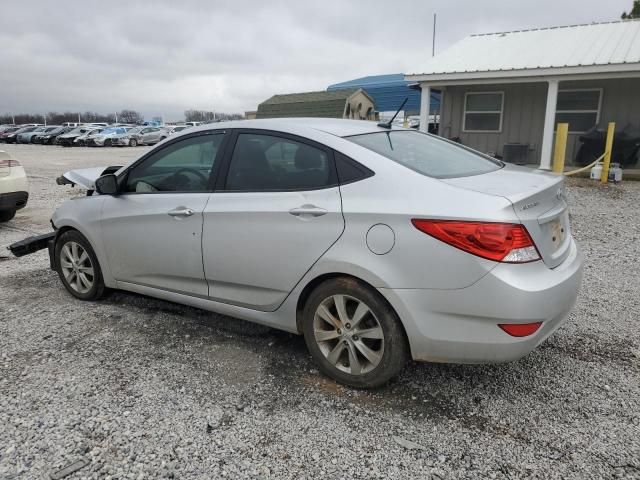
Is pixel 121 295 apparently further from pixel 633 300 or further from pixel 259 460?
pixel 633 300

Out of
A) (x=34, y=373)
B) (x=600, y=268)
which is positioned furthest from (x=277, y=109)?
(x=34, y=373)

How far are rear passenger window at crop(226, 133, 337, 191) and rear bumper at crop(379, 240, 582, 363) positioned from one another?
84 cm

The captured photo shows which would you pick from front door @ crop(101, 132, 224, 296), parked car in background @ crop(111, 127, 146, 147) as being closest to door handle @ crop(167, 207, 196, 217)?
front door @ crop(101, 132, 224, 296)

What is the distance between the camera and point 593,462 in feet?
7.88

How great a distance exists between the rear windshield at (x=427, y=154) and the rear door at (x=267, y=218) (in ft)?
1.19

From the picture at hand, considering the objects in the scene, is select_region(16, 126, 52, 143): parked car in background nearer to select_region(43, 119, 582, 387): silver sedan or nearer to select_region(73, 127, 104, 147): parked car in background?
select_region(73, 127, 104, 147): parked car in background

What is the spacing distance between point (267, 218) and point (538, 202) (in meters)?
1.56

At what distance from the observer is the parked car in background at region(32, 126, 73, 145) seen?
3731cm

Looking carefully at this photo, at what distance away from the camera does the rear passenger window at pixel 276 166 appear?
3092mm

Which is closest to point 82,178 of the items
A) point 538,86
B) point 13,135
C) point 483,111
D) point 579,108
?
point 483,111

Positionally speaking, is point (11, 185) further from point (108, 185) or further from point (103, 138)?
point (103, 138)

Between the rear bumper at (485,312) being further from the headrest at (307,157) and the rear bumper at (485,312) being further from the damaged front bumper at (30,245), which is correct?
the damaged front bumper at (30,245)

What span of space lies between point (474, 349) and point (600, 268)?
3.51 metres

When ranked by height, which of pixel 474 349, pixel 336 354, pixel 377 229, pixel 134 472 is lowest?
pixel 134 472
